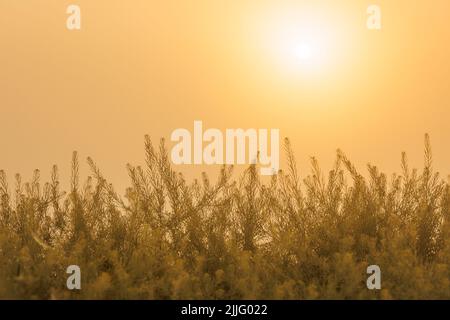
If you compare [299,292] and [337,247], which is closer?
[299,292]

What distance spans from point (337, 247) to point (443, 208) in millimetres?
1944

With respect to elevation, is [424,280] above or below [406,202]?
below

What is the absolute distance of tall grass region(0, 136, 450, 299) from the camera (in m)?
8.27

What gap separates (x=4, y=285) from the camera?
27.0 feet

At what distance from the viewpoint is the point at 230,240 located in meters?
9.19

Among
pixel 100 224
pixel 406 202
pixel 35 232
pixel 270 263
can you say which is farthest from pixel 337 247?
pixel 35 232

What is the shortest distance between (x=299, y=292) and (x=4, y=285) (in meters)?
2.98

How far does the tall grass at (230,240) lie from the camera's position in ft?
27.1

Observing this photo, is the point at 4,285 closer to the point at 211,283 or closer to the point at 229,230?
the point at 211,283
